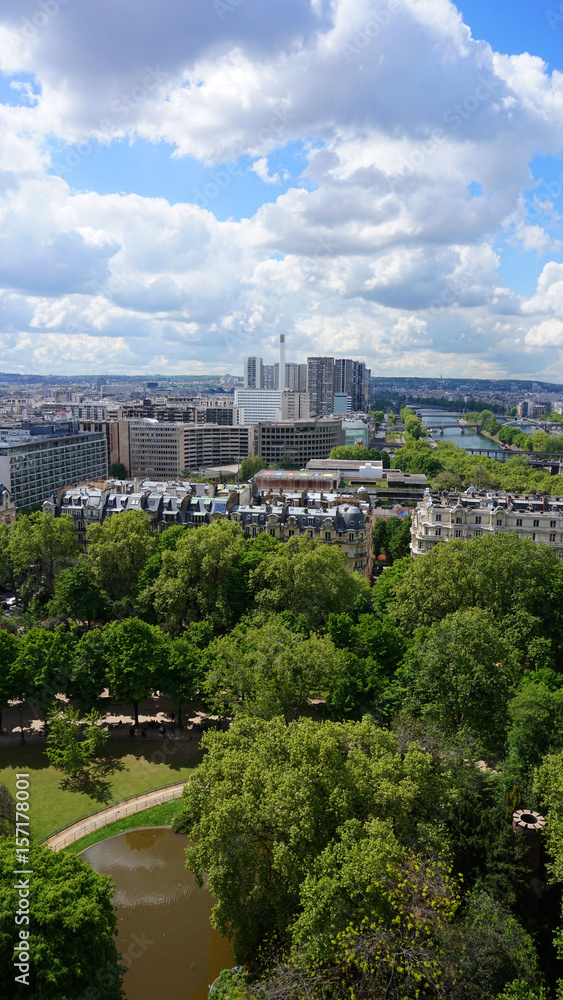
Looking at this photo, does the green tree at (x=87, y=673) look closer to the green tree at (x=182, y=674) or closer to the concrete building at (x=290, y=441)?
the green tree at (x=182, y=674)

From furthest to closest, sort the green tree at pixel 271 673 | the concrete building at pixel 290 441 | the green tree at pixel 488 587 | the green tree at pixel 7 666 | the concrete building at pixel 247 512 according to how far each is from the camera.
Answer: the concrete building at pixel 290 441, the concrete building at pixel 247 512, the green tree at pixel 488 587, the green tree at pixel 7 666, the green tree at pixel 271 673

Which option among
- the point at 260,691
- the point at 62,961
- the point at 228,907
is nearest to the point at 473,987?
the point at 228,907

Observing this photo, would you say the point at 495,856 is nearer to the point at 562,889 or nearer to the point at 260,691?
the point at 562,889

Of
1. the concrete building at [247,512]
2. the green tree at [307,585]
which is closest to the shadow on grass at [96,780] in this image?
the green tree at [307,585]

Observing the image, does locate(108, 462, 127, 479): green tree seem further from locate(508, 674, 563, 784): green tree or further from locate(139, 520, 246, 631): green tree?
locate(508, 674, 563, 784): green tree

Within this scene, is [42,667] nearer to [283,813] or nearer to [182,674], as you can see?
[182,674]

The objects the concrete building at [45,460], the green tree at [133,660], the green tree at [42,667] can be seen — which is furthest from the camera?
the concrete building at [45,460]

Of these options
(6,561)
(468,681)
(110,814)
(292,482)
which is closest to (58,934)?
(110,814)
